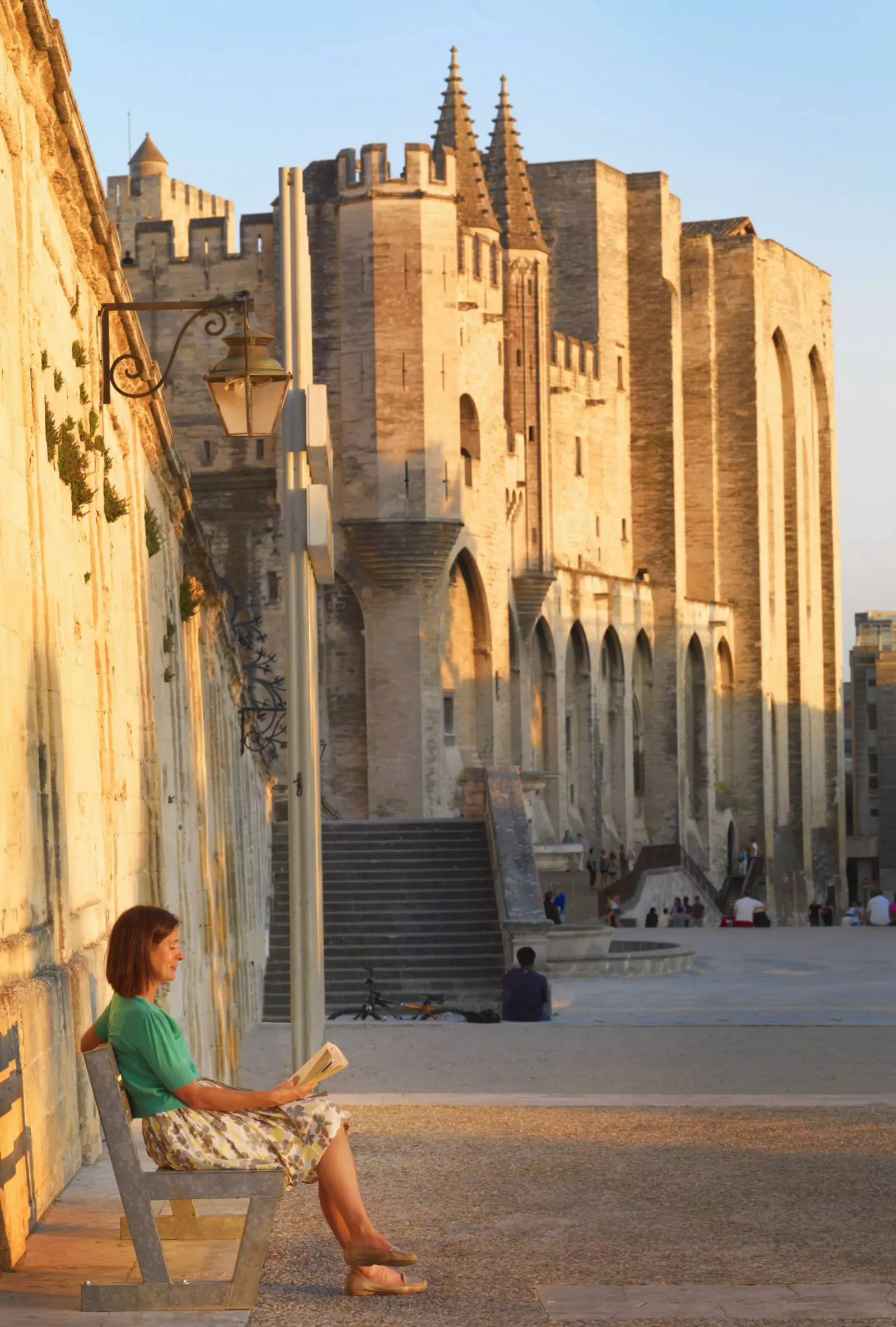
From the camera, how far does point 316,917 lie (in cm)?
1014

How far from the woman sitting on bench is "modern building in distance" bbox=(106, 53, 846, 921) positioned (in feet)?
71.7

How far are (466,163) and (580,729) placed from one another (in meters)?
13.9

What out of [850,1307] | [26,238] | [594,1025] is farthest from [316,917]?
[594,1025]

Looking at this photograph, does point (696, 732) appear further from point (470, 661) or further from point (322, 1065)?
point (322, 1065)

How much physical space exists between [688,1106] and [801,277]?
181 feet

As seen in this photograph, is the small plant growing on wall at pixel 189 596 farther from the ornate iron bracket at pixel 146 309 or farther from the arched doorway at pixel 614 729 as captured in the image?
the arched doorway at pixel 614 729

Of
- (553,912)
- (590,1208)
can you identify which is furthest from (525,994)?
(553,912)

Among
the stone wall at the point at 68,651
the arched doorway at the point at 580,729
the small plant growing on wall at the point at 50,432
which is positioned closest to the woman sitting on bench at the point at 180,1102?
the stone wall at the point at 68,651

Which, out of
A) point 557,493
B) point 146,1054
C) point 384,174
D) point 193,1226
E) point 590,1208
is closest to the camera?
point 146,1054

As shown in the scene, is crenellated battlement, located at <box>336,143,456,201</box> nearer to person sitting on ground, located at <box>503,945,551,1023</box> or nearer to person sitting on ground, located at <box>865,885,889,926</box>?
person sitting on ground, located at <box>865,885,889,926</box>

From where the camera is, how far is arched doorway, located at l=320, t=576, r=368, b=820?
36.1 meters

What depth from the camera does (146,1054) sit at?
5.26 meters

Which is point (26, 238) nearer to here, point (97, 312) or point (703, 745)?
point (97, 312)

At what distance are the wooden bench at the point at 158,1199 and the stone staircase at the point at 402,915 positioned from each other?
1538 centimetres
